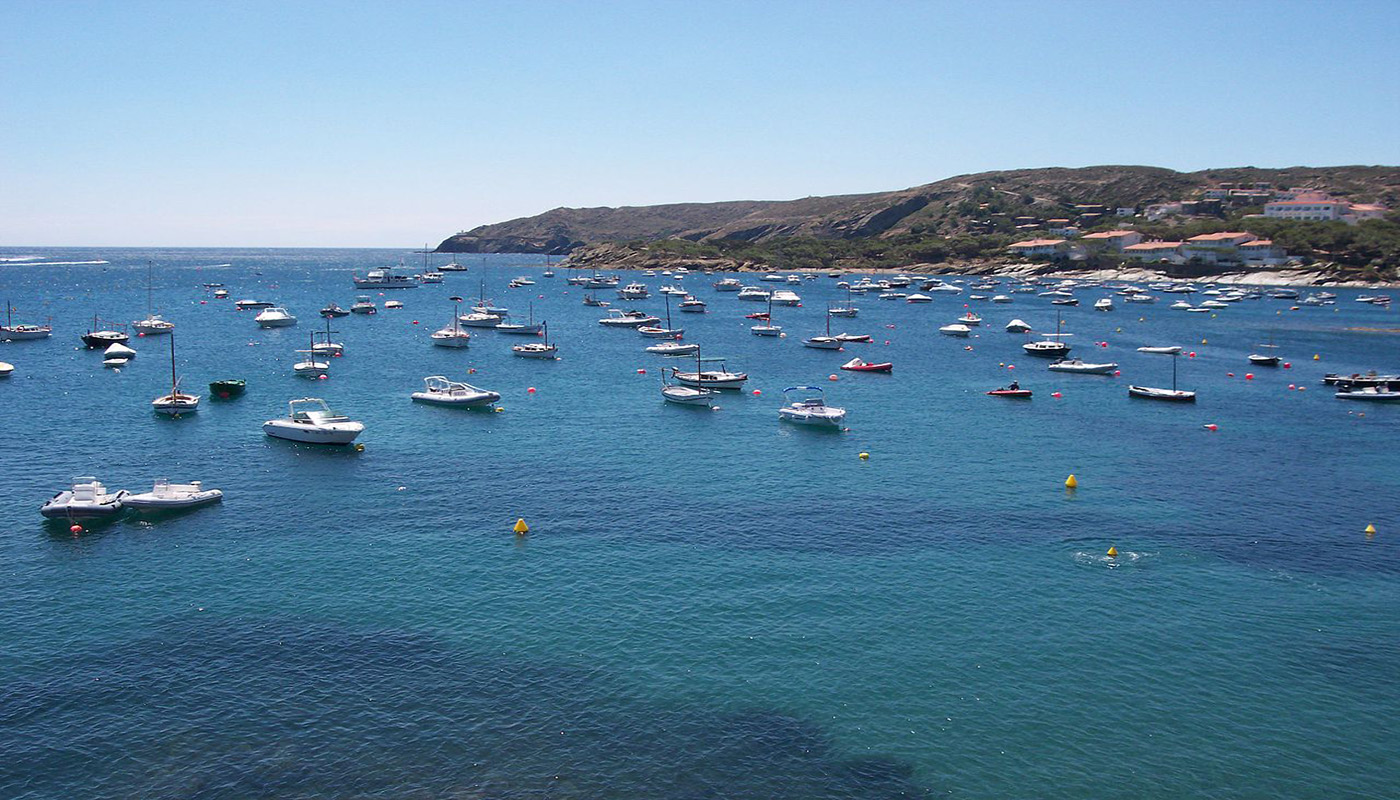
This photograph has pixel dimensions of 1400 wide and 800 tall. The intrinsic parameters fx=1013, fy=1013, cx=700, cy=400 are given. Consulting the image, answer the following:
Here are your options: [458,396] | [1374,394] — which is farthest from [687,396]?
[1374,394]

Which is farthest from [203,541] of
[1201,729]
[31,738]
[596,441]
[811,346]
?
[811,346]

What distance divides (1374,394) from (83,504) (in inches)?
4400

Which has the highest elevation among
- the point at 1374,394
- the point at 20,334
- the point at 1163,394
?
the point at 20,334

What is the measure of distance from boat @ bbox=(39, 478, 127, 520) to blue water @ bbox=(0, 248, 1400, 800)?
134 cm

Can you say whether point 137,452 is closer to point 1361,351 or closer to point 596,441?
point 596,441

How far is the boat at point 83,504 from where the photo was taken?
183ft

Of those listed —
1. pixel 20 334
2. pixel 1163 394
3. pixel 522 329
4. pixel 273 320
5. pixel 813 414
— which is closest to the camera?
pixel 813 414

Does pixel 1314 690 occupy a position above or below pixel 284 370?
below

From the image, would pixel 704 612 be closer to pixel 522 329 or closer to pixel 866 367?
pixel 866 367

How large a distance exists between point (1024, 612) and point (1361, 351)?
122 m

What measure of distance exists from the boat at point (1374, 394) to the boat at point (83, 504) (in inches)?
4271

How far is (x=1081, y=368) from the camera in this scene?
4820 inches

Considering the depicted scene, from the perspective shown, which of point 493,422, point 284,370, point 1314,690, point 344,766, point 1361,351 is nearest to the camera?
point 344,766

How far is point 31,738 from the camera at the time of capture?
34531mm
